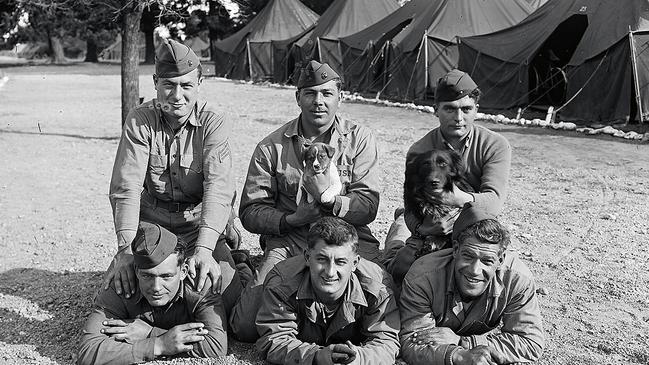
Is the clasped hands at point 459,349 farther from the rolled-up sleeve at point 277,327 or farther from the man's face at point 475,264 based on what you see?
the rolled-up sleeve at point 277,327

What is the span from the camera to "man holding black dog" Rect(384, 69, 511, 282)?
13.0 ft

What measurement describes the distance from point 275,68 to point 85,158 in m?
17.9

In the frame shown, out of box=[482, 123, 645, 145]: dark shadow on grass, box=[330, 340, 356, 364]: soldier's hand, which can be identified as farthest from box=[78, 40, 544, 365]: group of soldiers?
box=[482, 123, 645, 145]: dark shadow on grass

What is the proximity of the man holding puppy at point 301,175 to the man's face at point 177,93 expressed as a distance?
53 centimetres

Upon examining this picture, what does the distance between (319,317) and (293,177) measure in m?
1.00

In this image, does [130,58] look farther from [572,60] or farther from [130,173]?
[572,60]

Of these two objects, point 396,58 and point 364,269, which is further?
point 396,58

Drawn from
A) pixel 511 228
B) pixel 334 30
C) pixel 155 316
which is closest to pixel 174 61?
pixel 155 316

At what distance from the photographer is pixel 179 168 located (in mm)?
4086

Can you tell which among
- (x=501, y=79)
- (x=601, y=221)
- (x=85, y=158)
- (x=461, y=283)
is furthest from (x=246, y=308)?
(x=501, y=79)

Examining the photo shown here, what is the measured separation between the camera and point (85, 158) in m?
9.27

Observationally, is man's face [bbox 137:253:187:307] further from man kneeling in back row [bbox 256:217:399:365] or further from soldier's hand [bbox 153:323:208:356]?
man kneeling in back row [bbox 256:217:399:365]

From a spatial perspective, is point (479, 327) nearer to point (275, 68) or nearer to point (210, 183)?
point (210, 183)

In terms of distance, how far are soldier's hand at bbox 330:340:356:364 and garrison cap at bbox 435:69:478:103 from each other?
1723 mm
